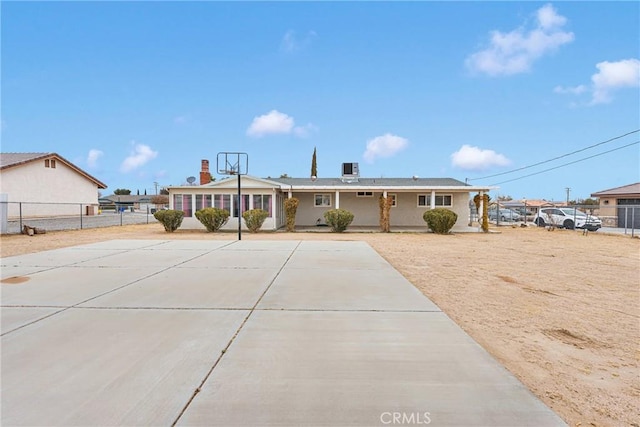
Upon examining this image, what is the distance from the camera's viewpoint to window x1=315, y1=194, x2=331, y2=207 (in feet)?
79.8

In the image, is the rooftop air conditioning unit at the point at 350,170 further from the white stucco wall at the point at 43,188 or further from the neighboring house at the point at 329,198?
the white stucco wall at the point at 43,188

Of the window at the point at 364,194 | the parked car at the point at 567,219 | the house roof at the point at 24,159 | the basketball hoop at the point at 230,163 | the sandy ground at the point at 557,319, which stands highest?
the house roof at the point at 24,159

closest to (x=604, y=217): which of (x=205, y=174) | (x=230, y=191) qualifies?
(x=230, y=191)

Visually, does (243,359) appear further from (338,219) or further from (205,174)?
(205,174)

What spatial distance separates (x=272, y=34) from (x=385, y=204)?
11.8 meters

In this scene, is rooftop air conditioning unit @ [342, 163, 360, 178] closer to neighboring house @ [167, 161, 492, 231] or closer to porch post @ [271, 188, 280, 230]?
neighboring house @ [167, 161, 492, 231]

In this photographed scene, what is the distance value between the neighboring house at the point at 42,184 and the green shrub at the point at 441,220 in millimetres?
26455

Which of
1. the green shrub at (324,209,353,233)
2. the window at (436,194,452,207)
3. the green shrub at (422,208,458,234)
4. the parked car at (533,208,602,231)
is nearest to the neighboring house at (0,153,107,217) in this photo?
the green shrub at (324,209,353,233)

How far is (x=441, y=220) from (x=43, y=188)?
36043 mm

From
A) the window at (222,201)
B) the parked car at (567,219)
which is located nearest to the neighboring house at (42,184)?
the window at (222,201)

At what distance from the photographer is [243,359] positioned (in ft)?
11.0

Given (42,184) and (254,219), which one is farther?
(42,184)

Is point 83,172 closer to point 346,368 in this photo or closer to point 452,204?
point 452,204

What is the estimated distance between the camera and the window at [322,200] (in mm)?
24312
